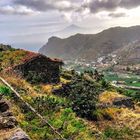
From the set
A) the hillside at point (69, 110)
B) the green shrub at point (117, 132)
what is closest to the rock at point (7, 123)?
the hillside at point (69, 110)

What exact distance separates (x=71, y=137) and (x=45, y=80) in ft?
74.2

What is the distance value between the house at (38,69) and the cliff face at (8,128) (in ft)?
70.8

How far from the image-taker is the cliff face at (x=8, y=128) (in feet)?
69.4

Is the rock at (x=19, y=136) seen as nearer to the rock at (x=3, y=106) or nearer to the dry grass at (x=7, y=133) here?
the dry grass at (x=7, y=133)

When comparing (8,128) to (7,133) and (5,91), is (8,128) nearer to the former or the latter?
(7,133)

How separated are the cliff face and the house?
21.6 metres

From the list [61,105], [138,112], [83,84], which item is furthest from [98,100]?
[61,105]

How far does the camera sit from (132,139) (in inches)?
1590

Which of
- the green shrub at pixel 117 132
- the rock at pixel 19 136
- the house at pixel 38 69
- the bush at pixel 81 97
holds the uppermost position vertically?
the rock at pixel 19 136

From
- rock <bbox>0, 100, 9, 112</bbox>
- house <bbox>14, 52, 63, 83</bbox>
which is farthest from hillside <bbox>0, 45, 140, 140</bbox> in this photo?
rock <bbox>0, 100, 9, 112</bbox>

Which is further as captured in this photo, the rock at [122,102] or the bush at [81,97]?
the rock at [122,102]

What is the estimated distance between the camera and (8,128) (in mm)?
23766

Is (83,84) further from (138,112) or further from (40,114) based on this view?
(40,114)

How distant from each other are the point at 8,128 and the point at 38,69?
93.5 feet
